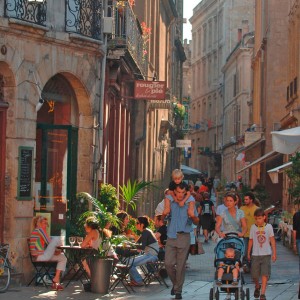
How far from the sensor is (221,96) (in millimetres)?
87188

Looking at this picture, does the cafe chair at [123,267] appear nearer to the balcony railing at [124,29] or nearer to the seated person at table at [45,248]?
the seated person at table at [45,248]

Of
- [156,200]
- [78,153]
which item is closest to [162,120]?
[156,200]

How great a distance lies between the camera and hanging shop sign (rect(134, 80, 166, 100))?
25.6 metres

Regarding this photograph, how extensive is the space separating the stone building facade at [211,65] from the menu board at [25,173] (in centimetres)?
6380

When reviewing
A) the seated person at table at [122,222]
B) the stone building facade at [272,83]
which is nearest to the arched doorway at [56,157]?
the seated person at table at [122,222]

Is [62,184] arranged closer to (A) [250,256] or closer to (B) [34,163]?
(B) [34,163]

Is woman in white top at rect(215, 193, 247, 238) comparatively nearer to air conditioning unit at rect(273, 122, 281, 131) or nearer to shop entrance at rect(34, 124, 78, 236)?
shop entrance at rect(34, 124, 78, 236)

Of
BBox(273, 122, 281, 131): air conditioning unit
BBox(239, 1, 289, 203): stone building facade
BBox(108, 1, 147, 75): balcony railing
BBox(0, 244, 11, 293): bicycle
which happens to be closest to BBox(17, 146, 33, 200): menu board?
BBox(0, 244, 11, 293): bicycle

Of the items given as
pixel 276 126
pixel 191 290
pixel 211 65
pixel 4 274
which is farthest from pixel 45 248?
pixel 211 65

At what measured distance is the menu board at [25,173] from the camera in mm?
17906

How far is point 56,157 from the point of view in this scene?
19734 millimetres

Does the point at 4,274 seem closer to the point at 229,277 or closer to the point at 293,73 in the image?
the point at 229,277

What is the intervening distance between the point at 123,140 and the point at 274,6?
736 inches

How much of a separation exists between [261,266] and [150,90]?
10.3 m
